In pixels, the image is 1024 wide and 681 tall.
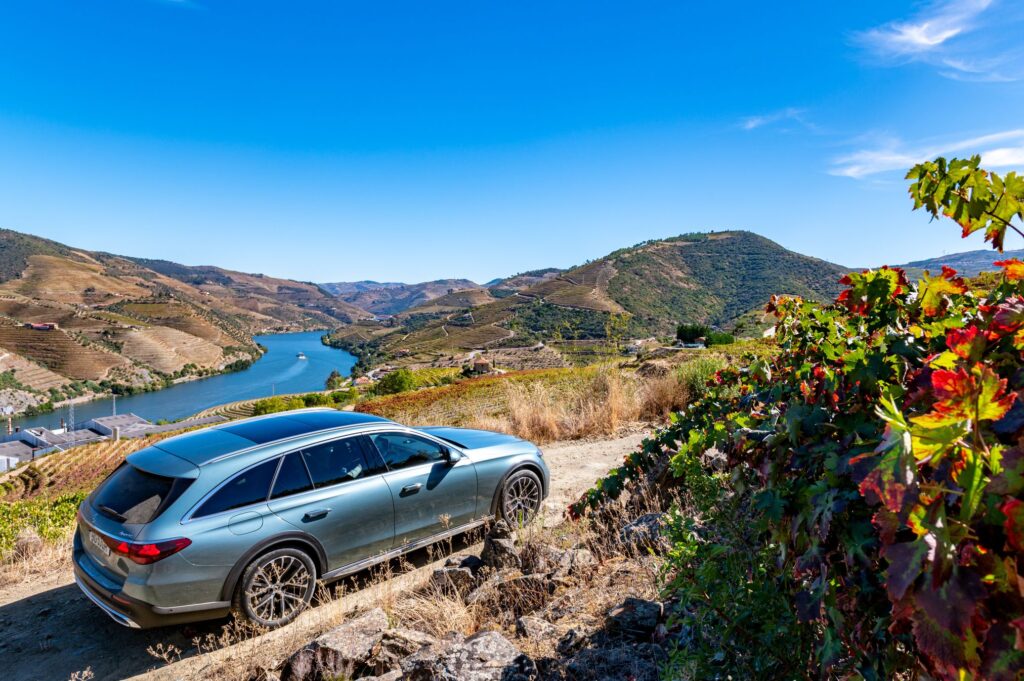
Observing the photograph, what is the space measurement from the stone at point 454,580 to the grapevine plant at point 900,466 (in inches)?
94.3

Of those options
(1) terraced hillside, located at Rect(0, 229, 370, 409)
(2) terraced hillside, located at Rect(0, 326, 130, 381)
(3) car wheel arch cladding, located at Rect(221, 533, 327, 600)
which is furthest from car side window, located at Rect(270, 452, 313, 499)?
(2) terraced hillside, located at Rect(0, 326, 130, 381)

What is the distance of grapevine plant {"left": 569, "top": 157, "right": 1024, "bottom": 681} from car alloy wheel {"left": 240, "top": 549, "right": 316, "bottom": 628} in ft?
10.7

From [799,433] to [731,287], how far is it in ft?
485

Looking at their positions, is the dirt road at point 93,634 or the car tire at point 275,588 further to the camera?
the car tire at point 275,588

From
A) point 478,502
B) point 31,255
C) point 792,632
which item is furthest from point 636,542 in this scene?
point 31,255

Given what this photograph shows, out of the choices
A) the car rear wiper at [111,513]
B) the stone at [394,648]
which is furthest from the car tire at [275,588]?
the stone at [394,648]

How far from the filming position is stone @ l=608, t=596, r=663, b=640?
291 cm

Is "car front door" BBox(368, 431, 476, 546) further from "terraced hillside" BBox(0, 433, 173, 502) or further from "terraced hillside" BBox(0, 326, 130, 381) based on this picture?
"terraced hillside" BBox(0, 326, 130, 381)

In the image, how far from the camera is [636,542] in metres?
4.14

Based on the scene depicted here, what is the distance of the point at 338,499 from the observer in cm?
464

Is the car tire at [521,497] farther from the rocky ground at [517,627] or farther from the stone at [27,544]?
the stone at [27,544]

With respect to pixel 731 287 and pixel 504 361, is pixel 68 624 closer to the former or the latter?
pixel 504 361

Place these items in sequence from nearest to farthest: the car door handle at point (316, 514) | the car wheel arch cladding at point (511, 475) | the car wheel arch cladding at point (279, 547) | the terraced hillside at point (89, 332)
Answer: the car wheel arch cladding at point (279, 547)
the car door handle at point (316, 514)
the car wheel arch cladding at point (511, 475)
the terraced hillside at point (89, 332)

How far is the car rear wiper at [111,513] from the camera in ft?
12.9
